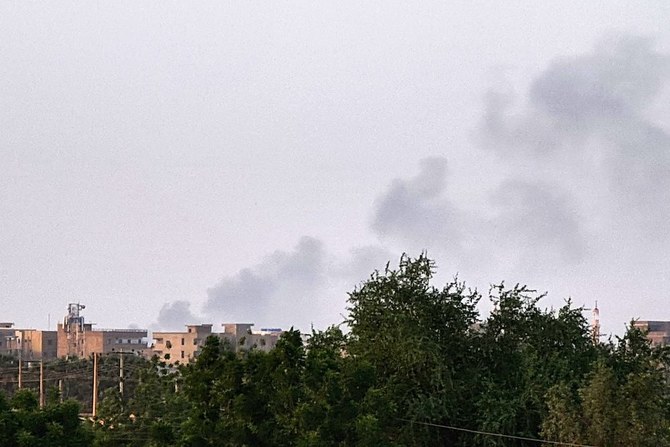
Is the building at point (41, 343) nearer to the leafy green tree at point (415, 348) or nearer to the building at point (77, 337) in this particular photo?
the building at point (77, 337)

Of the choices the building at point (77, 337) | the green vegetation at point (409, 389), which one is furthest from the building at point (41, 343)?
the green vegetation at point (409, 389)

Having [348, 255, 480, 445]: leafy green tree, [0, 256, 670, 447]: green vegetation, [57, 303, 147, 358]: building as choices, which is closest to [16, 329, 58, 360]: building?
[57, 303, 147, 358]: building

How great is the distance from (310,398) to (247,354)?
4.04 meters

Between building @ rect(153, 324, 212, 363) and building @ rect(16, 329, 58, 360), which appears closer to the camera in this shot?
building @ rect(153, 324, 212, 363)

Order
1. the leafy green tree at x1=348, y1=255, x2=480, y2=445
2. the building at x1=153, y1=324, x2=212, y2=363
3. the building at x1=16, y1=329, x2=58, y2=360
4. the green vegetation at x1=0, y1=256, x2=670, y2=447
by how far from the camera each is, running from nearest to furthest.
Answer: the green vegetation at x1=0, y1=256, x2=670, y2=447, the leafy green tree at x1=348, y1=255, x2=480, y2=445, the building at x1=153, y1=324, x2=212, y2=363, the building at x1=16, y1=329, x2=58, y2=360

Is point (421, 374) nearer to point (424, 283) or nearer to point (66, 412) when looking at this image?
point (424, 283)

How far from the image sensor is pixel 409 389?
41688 mm

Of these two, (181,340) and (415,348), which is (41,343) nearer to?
(181,340)

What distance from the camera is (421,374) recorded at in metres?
42.2

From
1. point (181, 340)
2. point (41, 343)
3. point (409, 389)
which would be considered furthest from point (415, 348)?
point (41, 343)

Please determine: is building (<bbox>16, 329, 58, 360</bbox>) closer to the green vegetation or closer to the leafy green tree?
the green vegetation

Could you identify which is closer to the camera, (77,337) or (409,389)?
(409,389)

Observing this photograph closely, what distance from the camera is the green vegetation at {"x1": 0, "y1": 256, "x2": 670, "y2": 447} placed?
3519 cm

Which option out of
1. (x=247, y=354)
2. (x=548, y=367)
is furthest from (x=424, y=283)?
(x=247, y=354)
